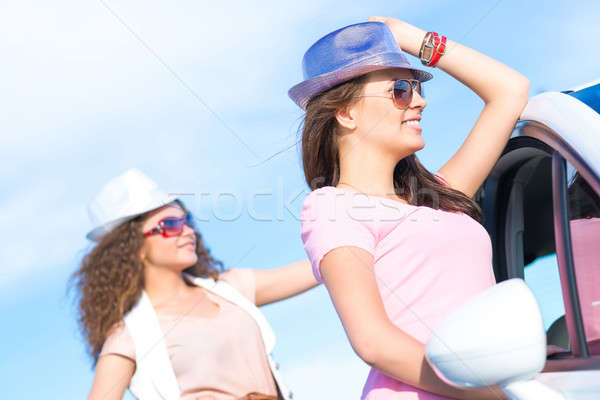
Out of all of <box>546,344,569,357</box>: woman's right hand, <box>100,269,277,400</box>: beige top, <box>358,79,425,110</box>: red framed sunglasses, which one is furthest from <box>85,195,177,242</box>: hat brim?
<box>546,344,569,357</box>: woman's right hand

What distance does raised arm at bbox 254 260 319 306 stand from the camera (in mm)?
3654

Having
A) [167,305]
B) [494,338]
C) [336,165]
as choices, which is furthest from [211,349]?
[494,338]

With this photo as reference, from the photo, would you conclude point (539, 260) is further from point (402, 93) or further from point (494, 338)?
point (494, 338)

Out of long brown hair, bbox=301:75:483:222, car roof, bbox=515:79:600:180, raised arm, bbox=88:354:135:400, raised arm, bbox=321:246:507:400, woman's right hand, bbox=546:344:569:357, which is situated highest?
car roof, bbox=515:79:600:180

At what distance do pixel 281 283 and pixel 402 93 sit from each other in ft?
5.44

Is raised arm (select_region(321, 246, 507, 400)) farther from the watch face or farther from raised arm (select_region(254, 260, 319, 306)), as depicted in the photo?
raised arm (select_region(254, 260, 319, 306))

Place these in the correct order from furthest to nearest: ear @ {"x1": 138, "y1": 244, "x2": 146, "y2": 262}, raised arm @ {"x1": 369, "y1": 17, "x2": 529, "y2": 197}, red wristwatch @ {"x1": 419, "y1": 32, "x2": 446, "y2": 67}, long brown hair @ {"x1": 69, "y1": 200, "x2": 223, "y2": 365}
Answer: ear @ {"x1": 138, "y1": 244, "x2": 146, "y2": 262}
long brown hair @ {"x1": 69, "y1": 200, "x2": 223, "y2": 365}
red wristwatch @ {"x1": 419, "y1": 32, "x2": 446, "y2": 67}
raised arm @ {"x1": 369, "y1": 17, "x2": 529, "y2": 197}

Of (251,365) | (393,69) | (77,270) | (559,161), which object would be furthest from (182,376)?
(559,161)

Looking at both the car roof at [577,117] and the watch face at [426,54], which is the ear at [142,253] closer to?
the watch face at [426,54]

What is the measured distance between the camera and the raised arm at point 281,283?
3.65 metres

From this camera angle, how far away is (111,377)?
3156mm

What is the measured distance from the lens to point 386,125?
2213 millimetres

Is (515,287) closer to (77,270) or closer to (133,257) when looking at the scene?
(133,257)

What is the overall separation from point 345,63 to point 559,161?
2.49 ft
